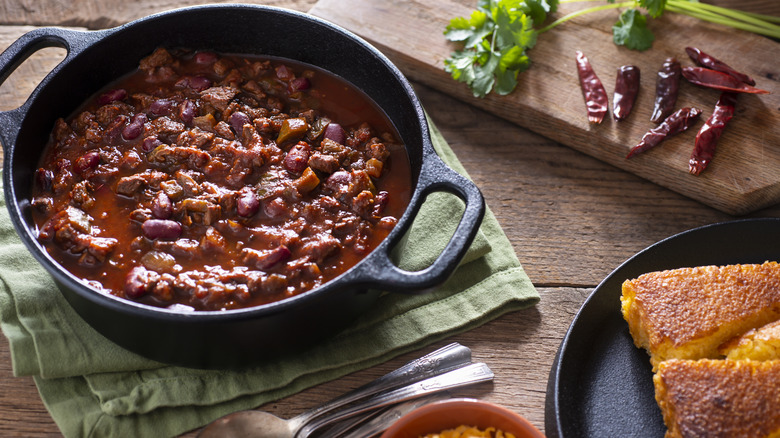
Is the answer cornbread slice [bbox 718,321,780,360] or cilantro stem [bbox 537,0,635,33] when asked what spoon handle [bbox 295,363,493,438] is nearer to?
cornbread slice [bbox 718,321,780,360]

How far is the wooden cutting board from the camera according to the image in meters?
3.92

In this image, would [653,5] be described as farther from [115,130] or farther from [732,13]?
[115,130]

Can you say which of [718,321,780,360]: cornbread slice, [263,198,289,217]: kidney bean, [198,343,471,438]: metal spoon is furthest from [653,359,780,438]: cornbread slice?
[263,198,289,217]: kidney bean

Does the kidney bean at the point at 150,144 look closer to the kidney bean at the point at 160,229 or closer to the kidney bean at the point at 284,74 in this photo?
the kidney bean at the point at 160,229

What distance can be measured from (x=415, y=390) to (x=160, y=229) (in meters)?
1.27

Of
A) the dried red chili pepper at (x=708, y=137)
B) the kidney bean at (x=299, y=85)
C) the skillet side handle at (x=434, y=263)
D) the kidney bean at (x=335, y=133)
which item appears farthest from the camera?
the dried red chili pepper at (x=708, y=137)

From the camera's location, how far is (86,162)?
3283 millimetres

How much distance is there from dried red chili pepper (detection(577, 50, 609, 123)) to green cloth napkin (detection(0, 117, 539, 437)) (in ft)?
3.34

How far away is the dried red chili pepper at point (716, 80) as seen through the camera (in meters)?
4.12

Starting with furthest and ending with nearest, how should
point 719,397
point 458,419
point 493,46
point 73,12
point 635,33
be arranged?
point 73,12 → point 635,33 → point 493,46 → point 458,419 → point 719,397

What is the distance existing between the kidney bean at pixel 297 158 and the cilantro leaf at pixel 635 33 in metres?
2.16

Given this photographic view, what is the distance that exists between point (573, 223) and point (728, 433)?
1408 mm

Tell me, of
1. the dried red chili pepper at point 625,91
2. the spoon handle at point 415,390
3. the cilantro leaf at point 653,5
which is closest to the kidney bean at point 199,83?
the spoon handle at point 415,390

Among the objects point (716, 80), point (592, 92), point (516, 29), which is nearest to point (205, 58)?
point (516, 29)
